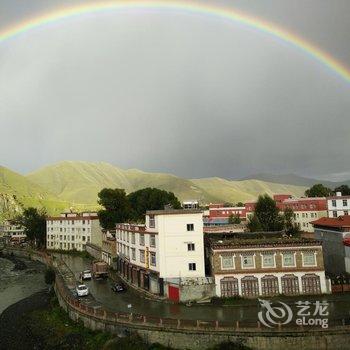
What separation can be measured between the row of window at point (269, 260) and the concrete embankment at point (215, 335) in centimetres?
Result: 1333

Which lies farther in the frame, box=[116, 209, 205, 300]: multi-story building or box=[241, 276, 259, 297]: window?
box=[116, 209, 205, 300]: multi-story building

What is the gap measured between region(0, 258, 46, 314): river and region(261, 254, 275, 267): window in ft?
129

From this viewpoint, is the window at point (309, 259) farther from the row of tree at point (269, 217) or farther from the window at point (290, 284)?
the row of tree at point (269, 217)

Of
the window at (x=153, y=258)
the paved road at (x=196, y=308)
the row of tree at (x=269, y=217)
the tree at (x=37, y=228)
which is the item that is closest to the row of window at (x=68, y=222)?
the tree at (x=37, y=228)

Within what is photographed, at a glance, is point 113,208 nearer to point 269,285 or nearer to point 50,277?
point 50,277

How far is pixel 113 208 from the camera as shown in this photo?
10256cm

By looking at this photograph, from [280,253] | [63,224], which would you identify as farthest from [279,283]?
[63,224]

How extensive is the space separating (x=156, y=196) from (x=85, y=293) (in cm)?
5082

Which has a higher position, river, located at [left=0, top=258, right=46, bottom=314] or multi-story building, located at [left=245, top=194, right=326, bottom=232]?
multi-story building, located at [left=245, top=194, right=326, bottom=232]

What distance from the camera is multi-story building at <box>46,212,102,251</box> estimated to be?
11981cm

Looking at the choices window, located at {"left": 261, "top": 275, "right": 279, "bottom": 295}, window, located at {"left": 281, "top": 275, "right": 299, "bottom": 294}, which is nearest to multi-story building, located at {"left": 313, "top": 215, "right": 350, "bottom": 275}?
window, located at {"left": 281, "top": 275, "right": 299, "bottom": 294}

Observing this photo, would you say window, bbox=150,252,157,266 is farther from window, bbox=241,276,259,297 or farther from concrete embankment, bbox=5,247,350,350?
concrete embankment, bbox=5,247,350,350

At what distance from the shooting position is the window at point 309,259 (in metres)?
45.5

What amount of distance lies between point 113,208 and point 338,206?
58.0 m
